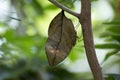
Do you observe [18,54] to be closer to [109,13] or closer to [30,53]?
[30,53]

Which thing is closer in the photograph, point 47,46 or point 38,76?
point 47,46

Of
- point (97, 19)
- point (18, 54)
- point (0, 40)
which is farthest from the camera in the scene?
point (97, 19)

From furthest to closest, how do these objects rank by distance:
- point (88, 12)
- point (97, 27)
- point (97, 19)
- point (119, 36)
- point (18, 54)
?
point (97, 19) < point (97, 27) < point (18, 54) < point (119, 36) < point (88, 12)

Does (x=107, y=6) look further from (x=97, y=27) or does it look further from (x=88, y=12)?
(x=88, y=12)

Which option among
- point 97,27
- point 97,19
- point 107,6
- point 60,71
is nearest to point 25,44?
point 60,71

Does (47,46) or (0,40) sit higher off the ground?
(47,46)

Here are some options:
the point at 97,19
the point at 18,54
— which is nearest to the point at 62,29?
the point at 18,54

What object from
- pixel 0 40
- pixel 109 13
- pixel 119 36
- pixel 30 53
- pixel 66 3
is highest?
pixel 66 3
